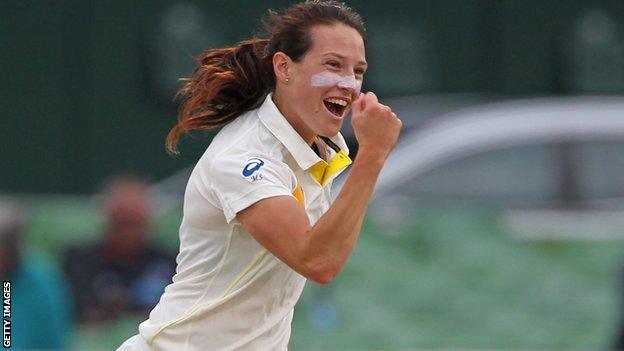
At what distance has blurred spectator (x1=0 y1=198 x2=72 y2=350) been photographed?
6.64 meters

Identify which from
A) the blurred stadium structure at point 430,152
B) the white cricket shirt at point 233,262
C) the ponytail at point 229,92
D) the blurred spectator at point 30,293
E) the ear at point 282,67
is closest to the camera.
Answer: the white cricket shirt at point 233,262

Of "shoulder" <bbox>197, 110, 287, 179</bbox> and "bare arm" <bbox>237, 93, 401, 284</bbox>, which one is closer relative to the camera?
"bare arm" <bbox>237, 93, 401, 284</bbox>

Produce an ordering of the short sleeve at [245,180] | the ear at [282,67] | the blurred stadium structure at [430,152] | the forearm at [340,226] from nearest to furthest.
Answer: the forearm at [340,226] → the short sleeve at [245,180] → the ear at [282,67] → the blurred stadium structure at [430,152]

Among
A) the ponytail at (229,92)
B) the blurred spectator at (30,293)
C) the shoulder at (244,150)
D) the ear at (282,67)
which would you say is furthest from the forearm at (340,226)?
the blurred spectator at (30,293)

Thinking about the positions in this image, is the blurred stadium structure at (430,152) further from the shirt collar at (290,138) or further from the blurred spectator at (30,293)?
the shirt collar at (290,138)

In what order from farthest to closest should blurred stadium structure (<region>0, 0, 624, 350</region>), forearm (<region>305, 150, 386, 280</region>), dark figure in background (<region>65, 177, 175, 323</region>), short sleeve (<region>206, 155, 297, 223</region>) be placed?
blurred stadium structure (<region>0, 0, 624, 350</region>) → dark figure in background (<region>65, 177, 175, 323</region>) → short sleeve (<region>206, 155, 297, 223</region>) → forearm (<region>305, 150, 386, 280</region>)

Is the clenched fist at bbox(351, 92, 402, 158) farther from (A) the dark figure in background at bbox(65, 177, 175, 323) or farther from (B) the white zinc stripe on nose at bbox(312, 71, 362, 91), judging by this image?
(A) the dark figure in background at bbox(65, 177, 175, 323)

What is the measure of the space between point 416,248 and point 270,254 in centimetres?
347

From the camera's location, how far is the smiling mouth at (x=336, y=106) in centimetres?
433

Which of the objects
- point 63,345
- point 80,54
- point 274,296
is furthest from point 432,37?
point 274,296

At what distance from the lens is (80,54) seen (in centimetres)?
1180

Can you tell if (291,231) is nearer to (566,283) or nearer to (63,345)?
(63,345)

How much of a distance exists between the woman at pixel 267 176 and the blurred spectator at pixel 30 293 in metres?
2.18

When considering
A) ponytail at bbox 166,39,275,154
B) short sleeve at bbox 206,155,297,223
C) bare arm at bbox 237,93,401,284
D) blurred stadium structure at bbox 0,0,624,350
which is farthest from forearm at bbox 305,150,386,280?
blurred stadium structure at bbox 0,0,624,350
